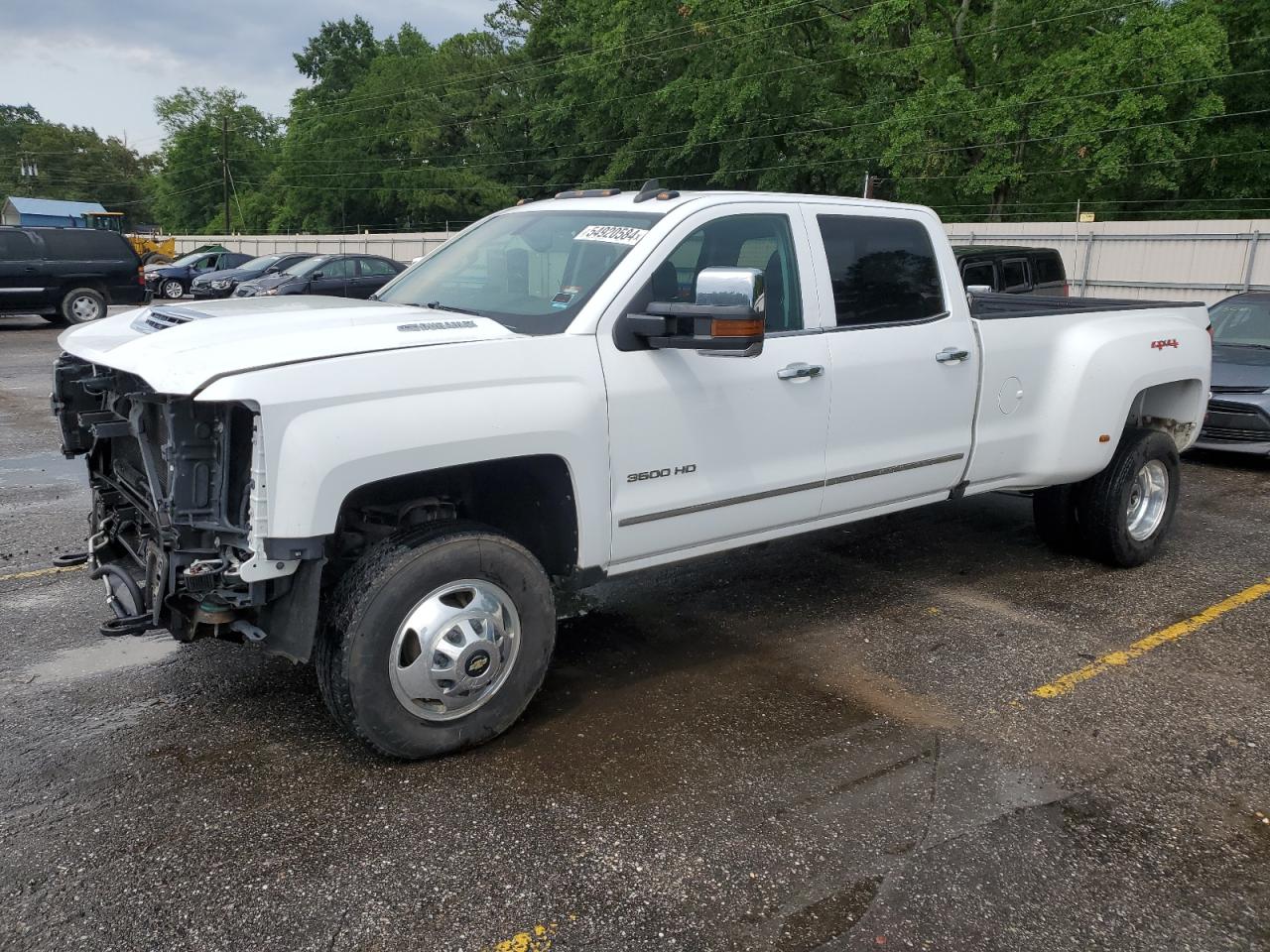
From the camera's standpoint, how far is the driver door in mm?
3869

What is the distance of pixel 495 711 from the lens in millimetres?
3691

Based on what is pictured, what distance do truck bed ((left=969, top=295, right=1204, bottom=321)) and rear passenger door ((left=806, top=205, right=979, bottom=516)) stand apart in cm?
37

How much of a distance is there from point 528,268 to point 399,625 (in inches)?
65.0

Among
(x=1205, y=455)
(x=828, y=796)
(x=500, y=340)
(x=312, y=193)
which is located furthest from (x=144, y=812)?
(x=312, y=193)

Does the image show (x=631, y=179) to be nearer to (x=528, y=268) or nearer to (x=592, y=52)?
(x=592, y=52)

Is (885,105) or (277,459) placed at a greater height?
(885,105)

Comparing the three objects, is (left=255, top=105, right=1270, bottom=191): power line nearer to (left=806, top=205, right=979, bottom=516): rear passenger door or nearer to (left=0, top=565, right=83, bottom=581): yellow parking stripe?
(left=806, top=205, right=979, bottom=516): rear passenger door

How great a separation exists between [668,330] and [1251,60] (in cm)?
3760

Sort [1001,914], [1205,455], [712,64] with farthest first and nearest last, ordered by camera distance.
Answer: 1. [712,64]
2. [1205,455]
3. [1001,914]

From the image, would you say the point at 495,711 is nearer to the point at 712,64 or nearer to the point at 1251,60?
the point at 1251,60

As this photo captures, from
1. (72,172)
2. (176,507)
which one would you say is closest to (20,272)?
(176,507)

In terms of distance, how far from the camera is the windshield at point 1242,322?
1009 cm

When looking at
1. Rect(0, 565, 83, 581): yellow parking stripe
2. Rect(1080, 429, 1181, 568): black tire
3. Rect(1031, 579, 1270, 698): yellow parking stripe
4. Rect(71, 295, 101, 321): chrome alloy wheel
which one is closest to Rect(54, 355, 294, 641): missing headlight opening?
Rect(0, 565, 83, 581): yellow parking stripe

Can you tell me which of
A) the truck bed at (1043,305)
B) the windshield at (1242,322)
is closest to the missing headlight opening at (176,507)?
the truck bed at (1043,305)
